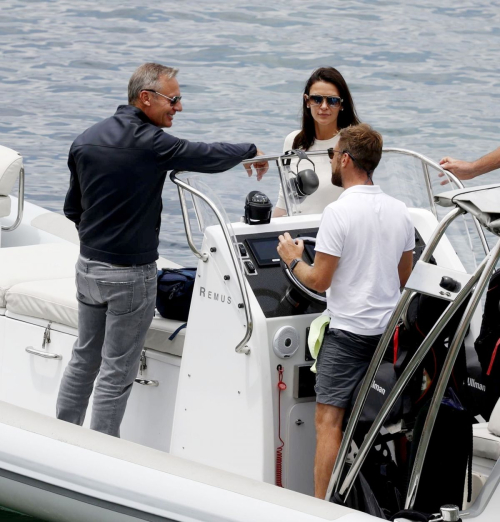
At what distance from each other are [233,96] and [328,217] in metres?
11.6

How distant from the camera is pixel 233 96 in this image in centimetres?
1456

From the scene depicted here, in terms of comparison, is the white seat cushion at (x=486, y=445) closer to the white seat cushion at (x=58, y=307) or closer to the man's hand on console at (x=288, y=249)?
the man's hand on console at (x=288, y=249)

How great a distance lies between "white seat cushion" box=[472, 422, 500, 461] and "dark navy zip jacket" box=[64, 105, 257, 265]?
1.16m

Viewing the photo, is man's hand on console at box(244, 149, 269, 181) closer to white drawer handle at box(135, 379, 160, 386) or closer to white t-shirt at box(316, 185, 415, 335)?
white t-shirt at box(316, 185, 415, 335)

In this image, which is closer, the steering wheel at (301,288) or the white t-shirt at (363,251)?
the white t-shirt at (363,251)

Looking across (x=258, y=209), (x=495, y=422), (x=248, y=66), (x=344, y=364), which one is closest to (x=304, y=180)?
(x=258, y=209)

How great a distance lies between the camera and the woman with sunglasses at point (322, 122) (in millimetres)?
3926

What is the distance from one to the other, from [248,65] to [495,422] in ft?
42.0

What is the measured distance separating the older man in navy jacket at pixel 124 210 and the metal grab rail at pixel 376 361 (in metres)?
0.99

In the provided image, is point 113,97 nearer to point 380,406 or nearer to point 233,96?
point 233,96

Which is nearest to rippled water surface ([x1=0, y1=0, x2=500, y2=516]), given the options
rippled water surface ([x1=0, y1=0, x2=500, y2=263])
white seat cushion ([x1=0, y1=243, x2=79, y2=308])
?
rippled water surface ([x1=0, y1=0, x2=500, y2=263])

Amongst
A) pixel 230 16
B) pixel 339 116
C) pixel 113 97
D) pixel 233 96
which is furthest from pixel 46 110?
pixel 339 116

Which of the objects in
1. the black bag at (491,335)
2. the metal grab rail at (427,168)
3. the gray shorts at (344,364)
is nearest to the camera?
the black bag at (491,335)

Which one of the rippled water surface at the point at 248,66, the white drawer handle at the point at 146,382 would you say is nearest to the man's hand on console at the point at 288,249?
the white drawer handle at the point at 146,382
